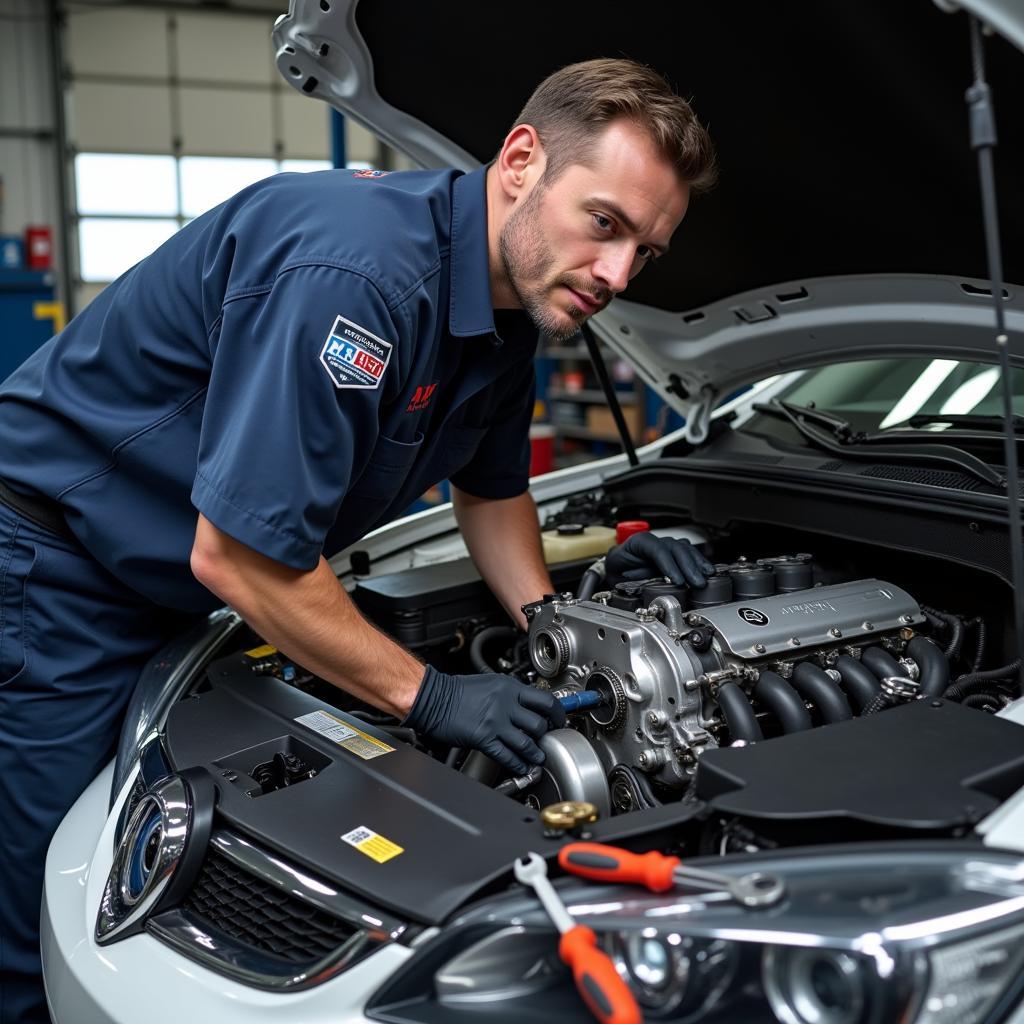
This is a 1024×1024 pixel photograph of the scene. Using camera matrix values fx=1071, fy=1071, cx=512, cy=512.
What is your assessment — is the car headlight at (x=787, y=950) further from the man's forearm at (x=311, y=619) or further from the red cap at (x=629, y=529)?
the red cap at (x=629, y=529)

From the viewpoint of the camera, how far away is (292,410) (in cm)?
134

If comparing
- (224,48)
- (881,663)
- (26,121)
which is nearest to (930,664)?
(881,663)

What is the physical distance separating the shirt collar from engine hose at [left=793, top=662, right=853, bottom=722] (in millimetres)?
681

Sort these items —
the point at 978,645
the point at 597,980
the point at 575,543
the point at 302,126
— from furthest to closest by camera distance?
the point at 302,126 < the point at 575,543 < the point at 978,645 < the point at 597,980

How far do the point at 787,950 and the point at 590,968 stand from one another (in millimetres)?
166

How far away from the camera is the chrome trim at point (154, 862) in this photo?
1223 mm

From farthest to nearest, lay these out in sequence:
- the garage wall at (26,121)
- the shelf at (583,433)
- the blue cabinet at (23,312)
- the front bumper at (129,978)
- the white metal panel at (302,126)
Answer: the white metal panel at (302,126), the garage wall at (26,121), the shelf at (583,433), the blue cabinet at (23,312), the front bumper at (129,978)

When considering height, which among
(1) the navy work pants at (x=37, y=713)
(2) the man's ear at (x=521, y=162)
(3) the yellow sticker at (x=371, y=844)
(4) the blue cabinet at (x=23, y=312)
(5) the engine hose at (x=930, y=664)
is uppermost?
(2) the man's ear at (x=521, y=162)

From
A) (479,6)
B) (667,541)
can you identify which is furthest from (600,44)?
(667,541)

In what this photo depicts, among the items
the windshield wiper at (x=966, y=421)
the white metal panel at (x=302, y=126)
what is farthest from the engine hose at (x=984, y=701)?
the white metal panel at (x=302, y=126)

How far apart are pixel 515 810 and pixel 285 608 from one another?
44cm

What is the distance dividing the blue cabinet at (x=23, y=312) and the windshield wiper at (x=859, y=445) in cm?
707

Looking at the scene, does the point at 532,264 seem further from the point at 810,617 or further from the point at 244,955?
the point at 244,955

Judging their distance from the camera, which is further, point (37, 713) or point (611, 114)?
point (37, 713)
